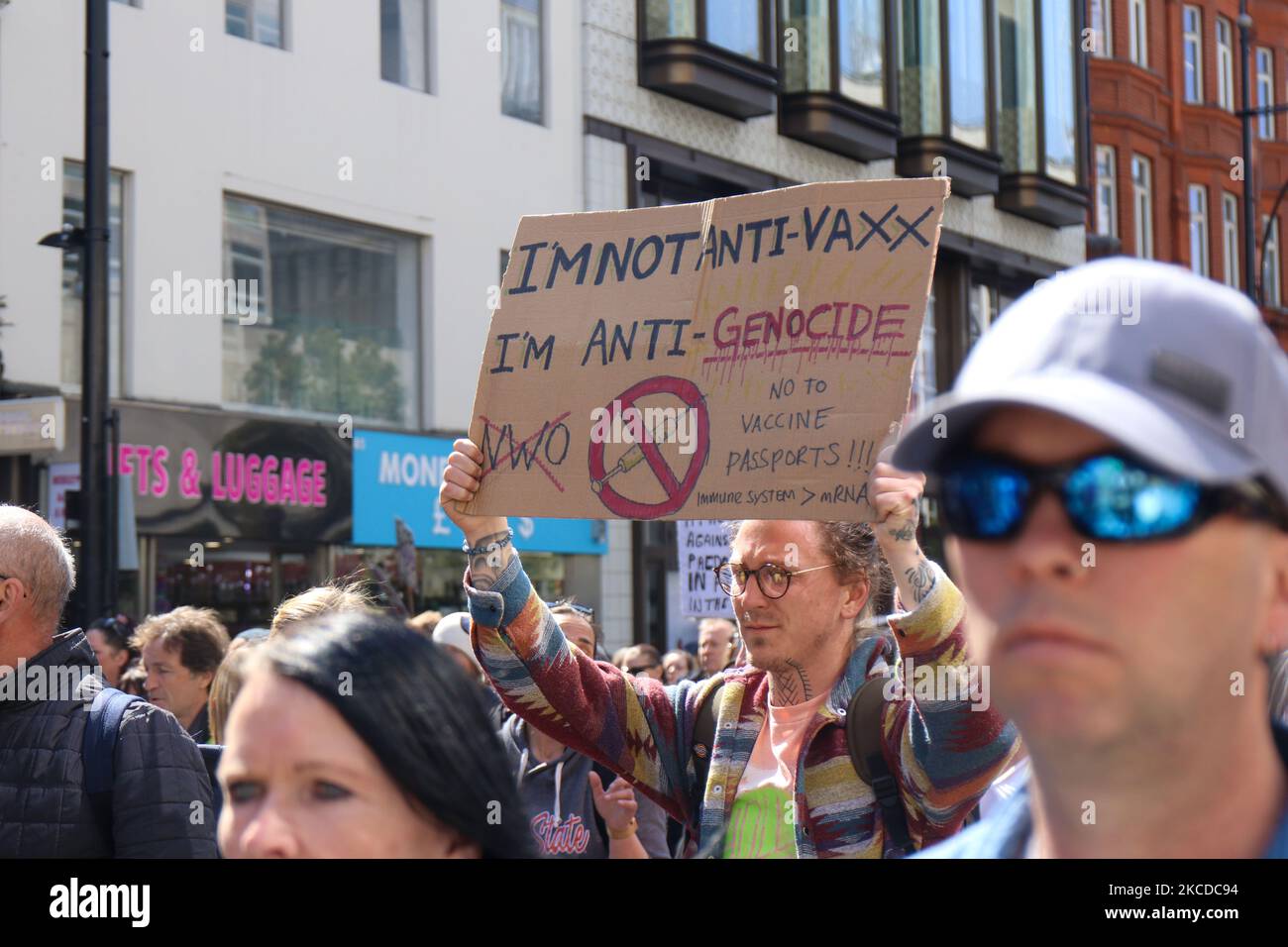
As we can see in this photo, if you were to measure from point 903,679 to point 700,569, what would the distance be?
832cm

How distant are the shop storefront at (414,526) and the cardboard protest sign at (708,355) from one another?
1166 cm

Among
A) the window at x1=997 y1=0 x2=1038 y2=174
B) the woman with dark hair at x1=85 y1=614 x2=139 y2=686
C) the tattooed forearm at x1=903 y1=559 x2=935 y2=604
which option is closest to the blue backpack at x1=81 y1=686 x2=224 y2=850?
the tattooed forearm at x1=903 y1=559 x2=935 y2=604

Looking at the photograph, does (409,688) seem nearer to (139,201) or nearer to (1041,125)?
(139,201)

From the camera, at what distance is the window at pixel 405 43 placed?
16594 mm

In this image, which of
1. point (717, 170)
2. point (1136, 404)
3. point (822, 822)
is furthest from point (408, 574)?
point (1136, 404)

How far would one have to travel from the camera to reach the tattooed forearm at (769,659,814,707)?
A: 11.2 feet

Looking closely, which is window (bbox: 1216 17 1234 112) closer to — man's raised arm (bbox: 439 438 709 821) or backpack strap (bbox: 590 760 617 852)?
backpack strap (bbox: 590 760 617 852)

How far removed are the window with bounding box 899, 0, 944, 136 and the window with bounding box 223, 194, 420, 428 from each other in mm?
9546

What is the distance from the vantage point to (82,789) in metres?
3.80

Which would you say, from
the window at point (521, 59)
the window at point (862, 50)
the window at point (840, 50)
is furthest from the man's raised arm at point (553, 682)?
the window at point (862, 50)

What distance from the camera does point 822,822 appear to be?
3.18m

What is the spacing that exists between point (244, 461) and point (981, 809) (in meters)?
10.9

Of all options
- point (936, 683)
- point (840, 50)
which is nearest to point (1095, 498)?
point (936, 683)

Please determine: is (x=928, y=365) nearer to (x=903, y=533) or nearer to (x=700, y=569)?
(x=700, y=569)
